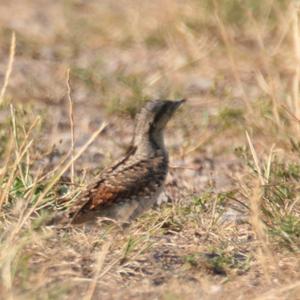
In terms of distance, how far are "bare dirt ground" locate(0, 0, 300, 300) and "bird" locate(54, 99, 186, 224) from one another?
3.5 inches

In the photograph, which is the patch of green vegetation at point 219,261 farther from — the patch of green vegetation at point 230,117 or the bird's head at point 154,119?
the patch of green vegetation at point 230,117

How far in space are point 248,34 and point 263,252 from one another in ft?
17.2

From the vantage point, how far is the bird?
5.95 m

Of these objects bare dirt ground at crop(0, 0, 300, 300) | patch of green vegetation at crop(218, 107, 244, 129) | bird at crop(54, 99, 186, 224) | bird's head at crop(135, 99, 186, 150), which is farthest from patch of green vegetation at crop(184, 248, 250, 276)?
patch of green vegetation at crop(218, 107, 244, 129)

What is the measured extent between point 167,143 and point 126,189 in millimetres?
2319

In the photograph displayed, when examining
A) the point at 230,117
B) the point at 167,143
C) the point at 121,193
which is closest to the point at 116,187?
the point at 121,193

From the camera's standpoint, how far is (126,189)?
A: 602 centimetres

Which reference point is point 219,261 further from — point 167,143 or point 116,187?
point 167,143

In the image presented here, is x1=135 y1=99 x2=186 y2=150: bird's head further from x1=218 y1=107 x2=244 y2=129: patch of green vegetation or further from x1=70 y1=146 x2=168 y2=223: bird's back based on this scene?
x1=218 y1=107 x2=244 y2=129: patch of green vegetation

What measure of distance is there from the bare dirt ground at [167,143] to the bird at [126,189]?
89 mm

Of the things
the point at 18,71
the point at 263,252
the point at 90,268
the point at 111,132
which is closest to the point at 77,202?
the point at 90,268

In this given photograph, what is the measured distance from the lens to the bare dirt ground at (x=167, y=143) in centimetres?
549

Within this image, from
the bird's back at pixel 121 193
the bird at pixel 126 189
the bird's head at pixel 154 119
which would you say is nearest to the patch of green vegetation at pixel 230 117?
the bird's head at pixel 154 119

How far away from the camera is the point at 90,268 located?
18.3 ft
